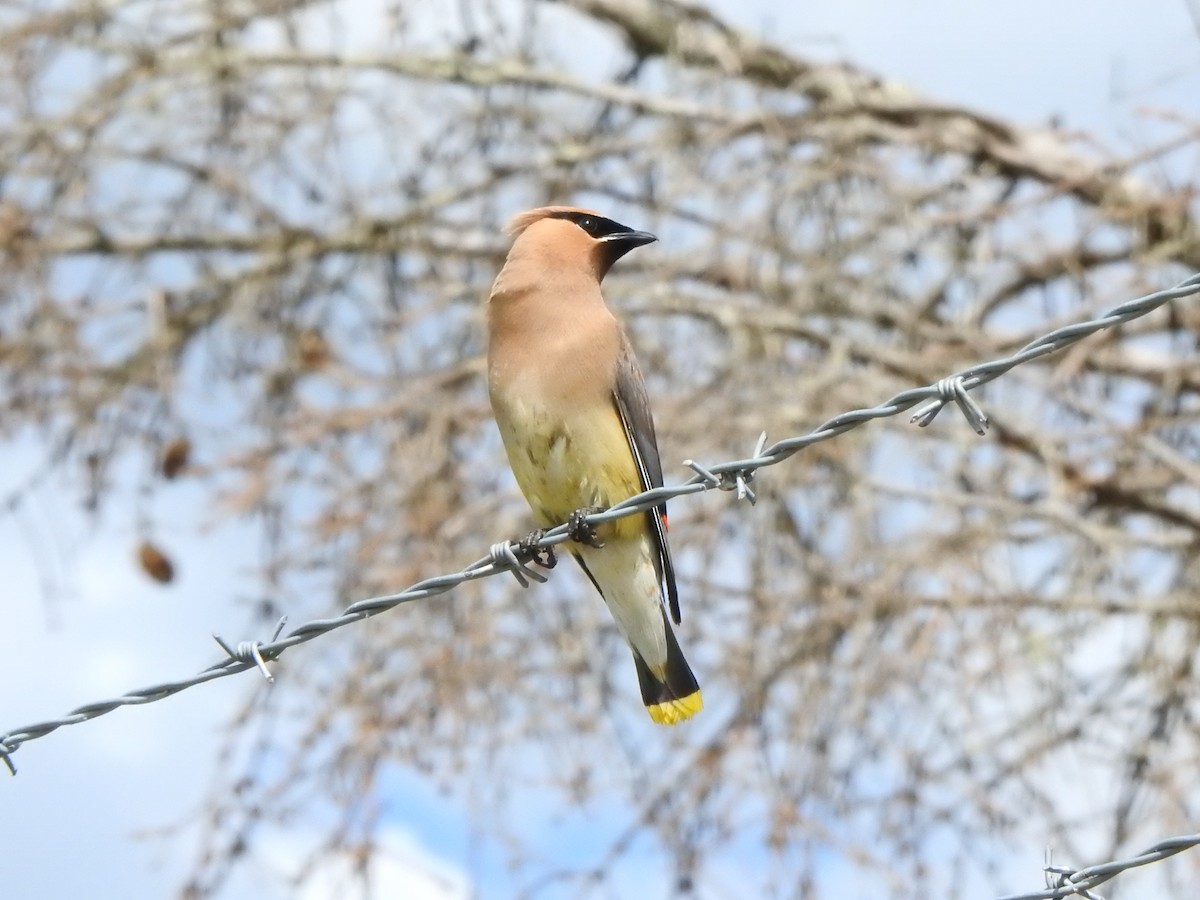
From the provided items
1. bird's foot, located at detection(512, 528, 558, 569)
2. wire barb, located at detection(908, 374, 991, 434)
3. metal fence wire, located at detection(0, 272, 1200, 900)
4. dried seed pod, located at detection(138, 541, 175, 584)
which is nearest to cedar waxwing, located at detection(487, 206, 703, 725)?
bird's foot, located at detection(512, 528, 558, 569)

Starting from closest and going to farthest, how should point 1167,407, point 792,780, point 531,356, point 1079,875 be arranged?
point 1079,875 → point 531,356 → point 792,780 → point 1167,407

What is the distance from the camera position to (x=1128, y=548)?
7.17 metres

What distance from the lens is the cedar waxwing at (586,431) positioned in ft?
15.0

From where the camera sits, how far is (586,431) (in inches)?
180

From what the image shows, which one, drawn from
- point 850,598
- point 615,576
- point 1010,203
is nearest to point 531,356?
point 615,576

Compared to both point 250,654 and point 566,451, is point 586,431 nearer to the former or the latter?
point 566,451

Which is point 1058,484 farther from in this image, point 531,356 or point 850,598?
point 531,356

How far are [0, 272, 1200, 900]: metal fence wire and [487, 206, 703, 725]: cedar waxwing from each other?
2.52 ft

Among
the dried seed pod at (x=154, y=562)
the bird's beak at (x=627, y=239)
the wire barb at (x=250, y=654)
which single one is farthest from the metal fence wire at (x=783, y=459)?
the dried seed pod at (x=154, y=562)

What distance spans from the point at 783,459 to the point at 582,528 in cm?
104

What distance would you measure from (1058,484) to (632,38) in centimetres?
351

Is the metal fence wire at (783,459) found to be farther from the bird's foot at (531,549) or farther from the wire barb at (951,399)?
the bird's foot at (531,549)

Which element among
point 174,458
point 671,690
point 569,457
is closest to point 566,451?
point 569,457

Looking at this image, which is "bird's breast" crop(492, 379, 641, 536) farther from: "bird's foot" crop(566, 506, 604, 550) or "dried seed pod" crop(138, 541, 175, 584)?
"dried seed pod" crop(138, 541, 175, 584)
